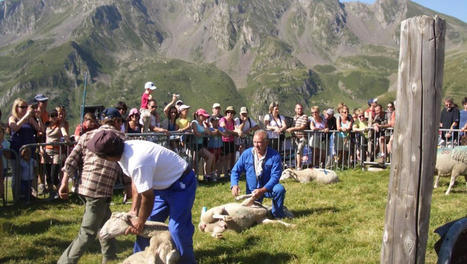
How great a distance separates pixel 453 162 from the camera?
9344mm

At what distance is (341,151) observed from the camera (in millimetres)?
13984

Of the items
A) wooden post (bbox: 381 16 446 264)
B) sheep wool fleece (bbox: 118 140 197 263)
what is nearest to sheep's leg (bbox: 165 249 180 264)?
sheep wool fleece (bbox: 118 140 197 263)

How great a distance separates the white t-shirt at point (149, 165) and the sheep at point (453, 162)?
22.8 feet

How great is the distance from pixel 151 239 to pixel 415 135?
9.03 ft

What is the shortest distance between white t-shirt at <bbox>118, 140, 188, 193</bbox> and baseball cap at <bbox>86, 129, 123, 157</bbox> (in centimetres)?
13

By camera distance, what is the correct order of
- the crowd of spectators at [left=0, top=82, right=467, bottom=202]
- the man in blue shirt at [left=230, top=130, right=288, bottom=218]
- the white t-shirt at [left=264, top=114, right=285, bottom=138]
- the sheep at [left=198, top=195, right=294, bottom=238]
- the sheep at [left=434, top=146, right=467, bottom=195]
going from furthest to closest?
1. the white t-shirt at [left=264, top=114, right=285, bottom=138]
2. the sheep at [left=434, top=146, right=467, bottom=195]
3. the crowd of spectators at [left=0, top=82, right=467, bottom=202]
4. the man in blue shirt at [left=230, top=130, right=288, bottom=218]
5. the sheep at [left=198, top=195, right=294, bottom=238]

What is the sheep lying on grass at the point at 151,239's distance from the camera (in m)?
4.32

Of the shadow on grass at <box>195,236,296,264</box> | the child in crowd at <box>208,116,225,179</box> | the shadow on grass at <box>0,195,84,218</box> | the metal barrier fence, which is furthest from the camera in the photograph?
the child in crowd at <box>208,116,225,179</box>

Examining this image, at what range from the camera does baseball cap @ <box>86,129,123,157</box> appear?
13.3 ft

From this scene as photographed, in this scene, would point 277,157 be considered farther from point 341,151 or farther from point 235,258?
point 341,151

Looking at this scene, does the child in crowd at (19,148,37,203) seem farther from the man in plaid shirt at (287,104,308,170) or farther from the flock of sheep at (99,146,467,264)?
the man in plaid shirt at (287,104,308,170)

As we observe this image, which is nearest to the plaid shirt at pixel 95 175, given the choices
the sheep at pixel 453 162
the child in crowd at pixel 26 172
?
the child in crowd at pixel 26 172

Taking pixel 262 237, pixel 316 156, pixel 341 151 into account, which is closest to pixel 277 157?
pixel 262 237

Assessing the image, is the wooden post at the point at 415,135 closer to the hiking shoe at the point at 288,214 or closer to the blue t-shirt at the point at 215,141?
the hiking shoe at the point at 288,214
